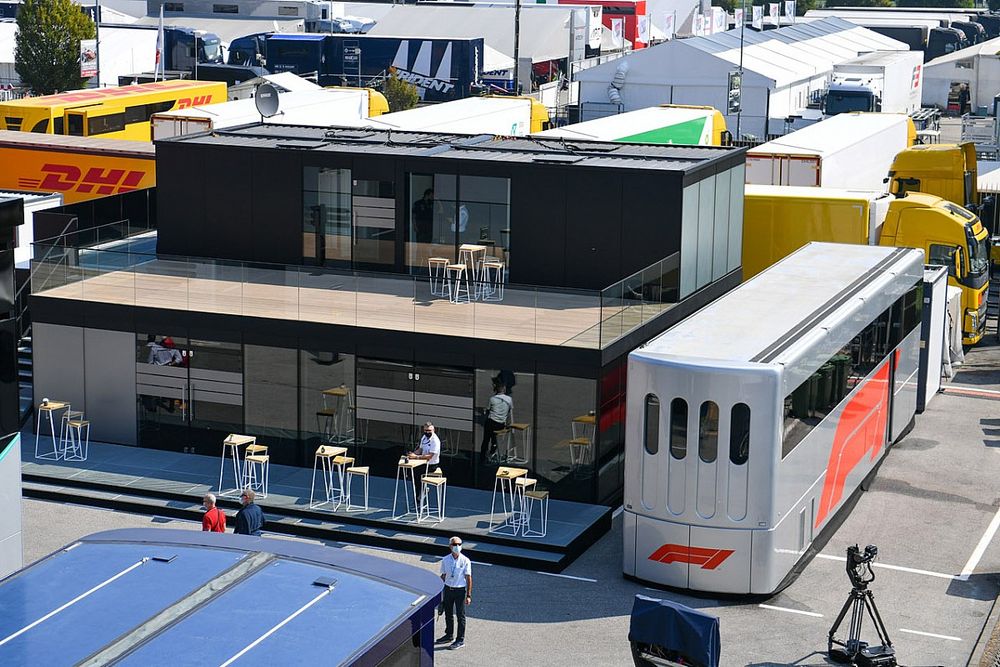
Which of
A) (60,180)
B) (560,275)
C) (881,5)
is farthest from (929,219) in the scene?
(881,5)

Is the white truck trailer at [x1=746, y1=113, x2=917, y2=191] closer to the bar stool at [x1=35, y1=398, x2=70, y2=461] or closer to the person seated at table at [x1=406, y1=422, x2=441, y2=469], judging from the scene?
the person seated at table at [x1=406, y1=422, x2=441, y2=469]

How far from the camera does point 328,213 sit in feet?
80.7

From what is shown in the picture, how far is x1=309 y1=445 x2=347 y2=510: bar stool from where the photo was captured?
2062 centimetres

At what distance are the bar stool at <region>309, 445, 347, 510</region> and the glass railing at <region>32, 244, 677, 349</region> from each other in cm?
179

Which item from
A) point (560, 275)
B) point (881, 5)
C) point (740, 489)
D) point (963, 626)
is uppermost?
point (881, 5)

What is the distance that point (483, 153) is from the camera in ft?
80.8

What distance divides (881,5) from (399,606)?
124905 millimetres

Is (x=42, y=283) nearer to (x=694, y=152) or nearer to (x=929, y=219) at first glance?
(x=694, y=152)

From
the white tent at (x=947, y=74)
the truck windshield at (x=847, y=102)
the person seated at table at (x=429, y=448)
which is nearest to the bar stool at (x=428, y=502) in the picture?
the person seated at table at (x=429, y=448)

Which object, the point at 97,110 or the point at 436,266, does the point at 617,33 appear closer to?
the point at 97,110

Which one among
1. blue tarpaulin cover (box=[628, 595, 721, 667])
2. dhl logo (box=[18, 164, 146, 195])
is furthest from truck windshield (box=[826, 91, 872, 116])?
blue tarpaulin cover (box=[628, 595, 721, 667])

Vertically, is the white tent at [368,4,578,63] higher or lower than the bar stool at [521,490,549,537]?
higher

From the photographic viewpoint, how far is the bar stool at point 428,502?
1980cm

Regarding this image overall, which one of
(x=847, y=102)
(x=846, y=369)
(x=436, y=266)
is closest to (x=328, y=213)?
(x=436, y=266)
